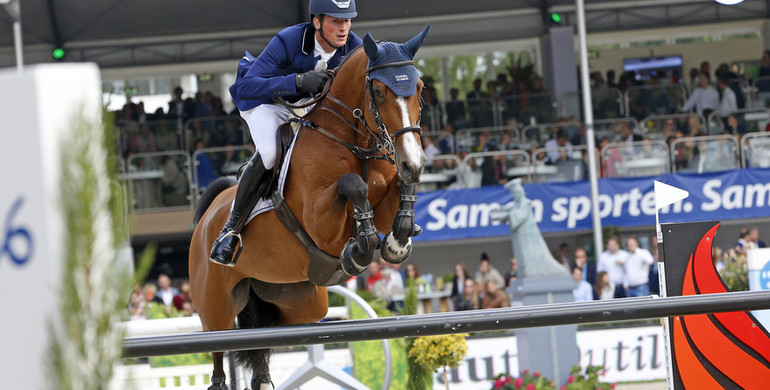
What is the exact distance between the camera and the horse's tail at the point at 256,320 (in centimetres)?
484

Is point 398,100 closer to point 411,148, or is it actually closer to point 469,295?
point 411,148

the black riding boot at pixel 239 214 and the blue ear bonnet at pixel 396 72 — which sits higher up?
the blue ear bonnet at pixel 396 72

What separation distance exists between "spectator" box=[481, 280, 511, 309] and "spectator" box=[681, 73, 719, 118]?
645 cm

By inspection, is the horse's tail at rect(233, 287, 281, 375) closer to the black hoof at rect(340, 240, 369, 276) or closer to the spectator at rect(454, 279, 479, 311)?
the black hoof at rect(340, 240, 369, 276)

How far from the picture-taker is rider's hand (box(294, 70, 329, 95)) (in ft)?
13.2

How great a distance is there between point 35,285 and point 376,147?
2.85m

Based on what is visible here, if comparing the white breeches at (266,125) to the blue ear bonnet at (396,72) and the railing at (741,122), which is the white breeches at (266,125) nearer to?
the blue ear bonnet at (396,72)

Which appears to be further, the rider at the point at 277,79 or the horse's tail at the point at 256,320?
the horse's tail at the point at 256,320

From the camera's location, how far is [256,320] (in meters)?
4.86

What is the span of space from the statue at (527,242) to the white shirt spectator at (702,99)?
6.89 m

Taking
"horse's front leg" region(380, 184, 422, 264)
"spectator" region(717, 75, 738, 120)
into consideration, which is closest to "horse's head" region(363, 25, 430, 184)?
"horse's front leg" region(380, 184, 422, 264)

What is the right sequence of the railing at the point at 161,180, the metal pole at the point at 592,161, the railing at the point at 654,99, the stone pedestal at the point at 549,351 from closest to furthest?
the stone pedestal at the point at 549,351, the metal pole at the point at 592,161, the railing at the point at 161,180, the railing at the point at 654,99

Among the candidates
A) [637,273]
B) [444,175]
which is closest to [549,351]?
[637,273]

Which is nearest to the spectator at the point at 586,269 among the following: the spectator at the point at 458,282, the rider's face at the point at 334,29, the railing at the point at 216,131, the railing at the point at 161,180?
the spectator at the point at 458,282
